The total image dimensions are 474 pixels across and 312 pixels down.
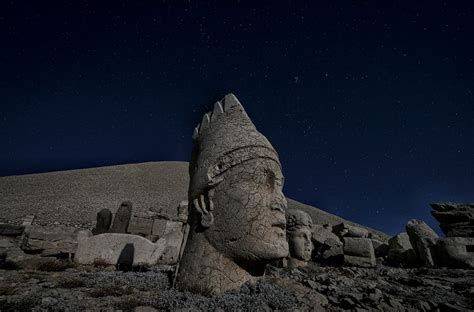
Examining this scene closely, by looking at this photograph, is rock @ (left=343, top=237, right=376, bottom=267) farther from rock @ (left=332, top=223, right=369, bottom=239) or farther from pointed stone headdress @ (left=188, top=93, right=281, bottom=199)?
pointed stone headdress @ (left=188, top=93, right=281, bottom=199)

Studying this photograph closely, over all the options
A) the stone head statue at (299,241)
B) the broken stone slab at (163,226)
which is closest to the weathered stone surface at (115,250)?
the broken stone slab at (163,226)

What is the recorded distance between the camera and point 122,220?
11.5 m

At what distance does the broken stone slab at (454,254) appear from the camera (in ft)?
30.1

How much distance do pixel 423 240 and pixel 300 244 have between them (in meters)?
4.82

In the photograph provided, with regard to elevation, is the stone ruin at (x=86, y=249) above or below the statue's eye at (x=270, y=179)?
below

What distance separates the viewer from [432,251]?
393 inches

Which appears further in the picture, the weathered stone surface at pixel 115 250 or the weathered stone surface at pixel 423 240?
the weathered stone surface at pixel 423 240

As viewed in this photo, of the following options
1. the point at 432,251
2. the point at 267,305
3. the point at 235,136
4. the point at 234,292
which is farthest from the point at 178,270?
the point at 432,251

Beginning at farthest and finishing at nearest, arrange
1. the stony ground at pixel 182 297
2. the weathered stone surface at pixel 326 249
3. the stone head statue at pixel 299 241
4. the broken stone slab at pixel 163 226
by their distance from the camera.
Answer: the broken stone slab at pixel 163 226 → the weathered stone surface at pixel 326 249 → the stone head statue at pixel 299 241 → the stony ground at pixel 182 297

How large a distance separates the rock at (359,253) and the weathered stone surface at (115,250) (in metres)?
6.49

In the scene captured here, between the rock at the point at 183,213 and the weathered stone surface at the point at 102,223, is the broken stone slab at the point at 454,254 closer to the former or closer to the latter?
the rock at the point at 183,213

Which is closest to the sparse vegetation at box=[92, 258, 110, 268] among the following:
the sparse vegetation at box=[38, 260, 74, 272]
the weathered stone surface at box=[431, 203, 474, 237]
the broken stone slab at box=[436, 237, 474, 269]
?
the sparse vegetation at box=[38, 260, 74, 272]

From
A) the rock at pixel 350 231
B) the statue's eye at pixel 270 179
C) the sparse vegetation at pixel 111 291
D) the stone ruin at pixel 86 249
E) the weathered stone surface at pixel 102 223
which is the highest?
the rock at pixel 350 231

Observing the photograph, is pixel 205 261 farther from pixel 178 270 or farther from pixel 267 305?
pixel 267 305
